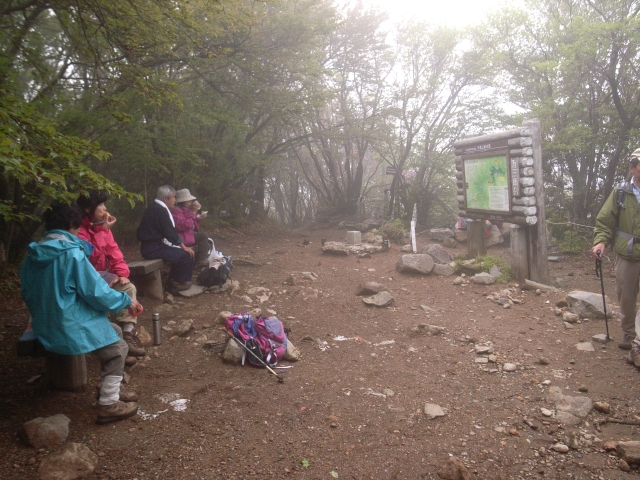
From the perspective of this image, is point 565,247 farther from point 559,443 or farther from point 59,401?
point 59,401

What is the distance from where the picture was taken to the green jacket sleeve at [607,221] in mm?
4551

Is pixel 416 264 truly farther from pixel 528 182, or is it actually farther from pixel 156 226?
pixel 156 226

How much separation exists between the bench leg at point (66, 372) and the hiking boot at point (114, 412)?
491mm

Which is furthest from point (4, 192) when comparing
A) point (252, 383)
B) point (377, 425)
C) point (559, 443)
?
point (559, 443)

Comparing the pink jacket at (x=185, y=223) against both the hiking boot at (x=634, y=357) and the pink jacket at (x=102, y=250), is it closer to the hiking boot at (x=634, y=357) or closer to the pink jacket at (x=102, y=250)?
the pink jacket at (x=102, y=250)

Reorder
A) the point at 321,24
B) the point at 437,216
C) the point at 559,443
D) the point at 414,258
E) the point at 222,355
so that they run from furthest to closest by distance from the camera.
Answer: the point at 437,216
the point at 321,24
the point at 414,258
the point at 222,355
the point at 559,443

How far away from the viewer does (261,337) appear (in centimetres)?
436

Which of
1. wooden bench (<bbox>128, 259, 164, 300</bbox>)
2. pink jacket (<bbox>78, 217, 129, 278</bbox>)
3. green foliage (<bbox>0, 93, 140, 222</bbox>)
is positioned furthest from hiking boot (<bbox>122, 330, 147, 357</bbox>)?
green foliage (<bbox>0, 93, 140, 222</bbox>)

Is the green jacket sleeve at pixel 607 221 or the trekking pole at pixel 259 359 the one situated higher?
the green jacket sleeve at pixel 607 221

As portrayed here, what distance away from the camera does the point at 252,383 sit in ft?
12.8

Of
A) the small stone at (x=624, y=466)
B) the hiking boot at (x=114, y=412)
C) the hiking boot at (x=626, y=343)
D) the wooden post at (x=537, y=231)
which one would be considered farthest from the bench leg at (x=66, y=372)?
the wooden post at (x=537, y=231)

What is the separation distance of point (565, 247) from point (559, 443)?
943cm

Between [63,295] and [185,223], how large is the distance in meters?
3.97

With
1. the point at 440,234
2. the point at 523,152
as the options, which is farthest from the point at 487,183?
the point at 440,234
